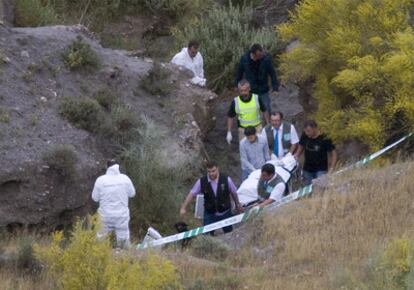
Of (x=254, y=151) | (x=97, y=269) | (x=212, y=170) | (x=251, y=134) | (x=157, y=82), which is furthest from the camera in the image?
(x=157, y=82)

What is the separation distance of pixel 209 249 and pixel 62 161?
159 inches

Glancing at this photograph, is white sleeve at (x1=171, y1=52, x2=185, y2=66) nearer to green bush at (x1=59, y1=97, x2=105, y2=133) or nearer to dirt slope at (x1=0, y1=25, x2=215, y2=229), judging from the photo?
dirt slope at (x1=0, y1=25, x2=215, y2=229)

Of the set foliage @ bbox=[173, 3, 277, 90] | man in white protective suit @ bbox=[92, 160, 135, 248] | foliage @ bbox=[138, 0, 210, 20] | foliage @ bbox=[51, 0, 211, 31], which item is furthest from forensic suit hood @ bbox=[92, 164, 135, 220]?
foliage @ bbox=[138, 0, 210, 20]

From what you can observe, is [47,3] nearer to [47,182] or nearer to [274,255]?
[47,182]

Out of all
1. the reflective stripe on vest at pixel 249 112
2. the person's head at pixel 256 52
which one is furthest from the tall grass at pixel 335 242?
the person's head at pixel 256 52

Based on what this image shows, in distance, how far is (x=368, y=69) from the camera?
17.8 meters

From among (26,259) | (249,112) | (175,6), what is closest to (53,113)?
(249,112)

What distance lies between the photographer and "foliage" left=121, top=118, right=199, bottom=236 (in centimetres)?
1778

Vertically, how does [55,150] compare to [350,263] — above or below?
above

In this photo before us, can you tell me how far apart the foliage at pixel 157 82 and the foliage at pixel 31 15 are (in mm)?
4471

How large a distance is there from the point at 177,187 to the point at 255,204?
3.17 metres

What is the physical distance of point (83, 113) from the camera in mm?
18422

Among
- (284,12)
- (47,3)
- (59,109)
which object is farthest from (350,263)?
(47,3)

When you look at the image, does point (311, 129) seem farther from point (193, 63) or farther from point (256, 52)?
point (193, 63)
